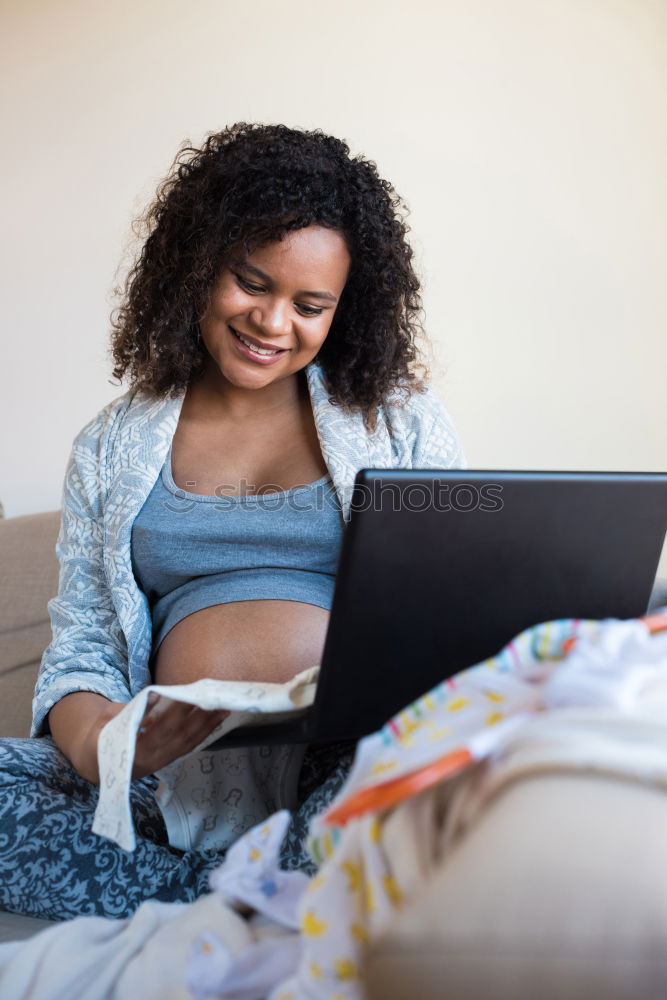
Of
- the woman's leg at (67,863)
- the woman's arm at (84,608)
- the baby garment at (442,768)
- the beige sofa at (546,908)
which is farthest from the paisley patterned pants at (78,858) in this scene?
the beige sofa at (546,908)

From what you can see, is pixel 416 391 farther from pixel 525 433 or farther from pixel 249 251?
pixel 525 433

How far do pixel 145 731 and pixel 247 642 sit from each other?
25 cm

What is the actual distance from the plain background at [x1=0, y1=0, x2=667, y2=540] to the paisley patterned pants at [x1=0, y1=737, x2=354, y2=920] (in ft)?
5.21

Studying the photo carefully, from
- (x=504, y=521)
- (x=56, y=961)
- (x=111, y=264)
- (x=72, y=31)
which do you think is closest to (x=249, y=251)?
(x=504, y=521)

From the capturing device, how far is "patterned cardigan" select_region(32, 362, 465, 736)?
1382 mm

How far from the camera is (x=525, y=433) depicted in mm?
2615

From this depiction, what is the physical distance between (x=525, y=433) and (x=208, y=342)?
4.36 ft

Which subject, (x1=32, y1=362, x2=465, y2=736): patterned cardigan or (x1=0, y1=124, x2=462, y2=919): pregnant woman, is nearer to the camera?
(x1=0, y1=124, x2=462, y2=919): pregnant woman

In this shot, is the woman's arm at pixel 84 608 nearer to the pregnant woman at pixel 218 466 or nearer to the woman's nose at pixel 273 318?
the pregnant woman at pixel 218 466

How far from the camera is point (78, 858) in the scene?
3.73 ft

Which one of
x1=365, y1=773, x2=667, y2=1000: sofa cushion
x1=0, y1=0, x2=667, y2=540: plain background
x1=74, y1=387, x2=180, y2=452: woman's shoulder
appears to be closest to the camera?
Result: x1=365, y1=773, x2=667, y2=1000: sofa cushion

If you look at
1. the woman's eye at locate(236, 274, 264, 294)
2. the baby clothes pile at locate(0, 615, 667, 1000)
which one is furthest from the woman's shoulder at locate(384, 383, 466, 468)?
the baby clothes pile at locate(0, 615, 667, 1000)

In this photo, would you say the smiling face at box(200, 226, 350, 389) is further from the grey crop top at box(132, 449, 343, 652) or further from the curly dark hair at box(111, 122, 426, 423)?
the grey crop top at box(132, 449, 343, 652)

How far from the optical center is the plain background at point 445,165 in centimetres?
247
